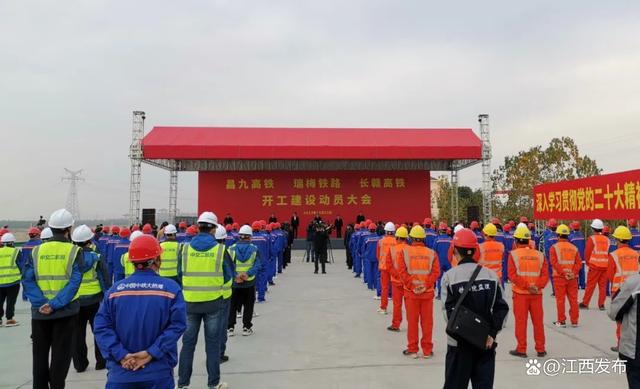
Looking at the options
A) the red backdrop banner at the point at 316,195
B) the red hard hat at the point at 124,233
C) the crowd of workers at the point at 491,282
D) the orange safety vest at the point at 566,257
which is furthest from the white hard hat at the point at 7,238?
the red backdrop banner at the point at 316,195

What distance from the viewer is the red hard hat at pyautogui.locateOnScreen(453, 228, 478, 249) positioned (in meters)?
3.38

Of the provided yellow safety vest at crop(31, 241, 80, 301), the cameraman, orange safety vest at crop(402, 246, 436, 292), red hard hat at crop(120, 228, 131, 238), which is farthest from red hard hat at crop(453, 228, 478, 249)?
the cameraman

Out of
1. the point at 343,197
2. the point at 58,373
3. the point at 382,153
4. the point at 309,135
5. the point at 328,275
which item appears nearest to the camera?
the point at 58,373

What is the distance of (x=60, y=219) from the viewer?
4.04m

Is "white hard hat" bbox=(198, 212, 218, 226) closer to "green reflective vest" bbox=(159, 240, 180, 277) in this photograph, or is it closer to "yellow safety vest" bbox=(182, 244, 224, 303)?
"yellow safety vest" bbox=(182, 244, 224, 303)

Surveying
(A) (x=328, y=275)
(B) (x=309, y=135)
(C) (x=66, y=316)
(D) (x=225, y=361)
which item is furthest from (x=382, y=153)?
(C) (x=66, y=316)

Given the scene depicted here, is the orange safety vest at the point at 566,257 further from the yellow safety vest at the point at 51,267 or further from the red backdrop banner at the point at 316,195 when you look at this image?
the red backdrop banner at the point at 316,195

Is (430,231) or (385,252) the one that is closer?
(385,252)

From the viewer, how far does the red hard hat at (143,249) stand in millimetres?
2635

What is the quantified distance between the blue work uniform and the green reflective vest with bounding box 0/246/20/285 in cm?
614

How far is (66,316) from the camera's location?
13.0 ft

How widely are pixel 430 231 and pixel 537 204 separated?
712 centimetres

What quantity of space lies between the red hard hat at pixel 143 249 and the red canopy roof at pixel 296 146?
1696 cm

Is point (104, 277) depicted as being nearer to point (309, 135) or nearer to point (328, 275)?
point (328, 275)
